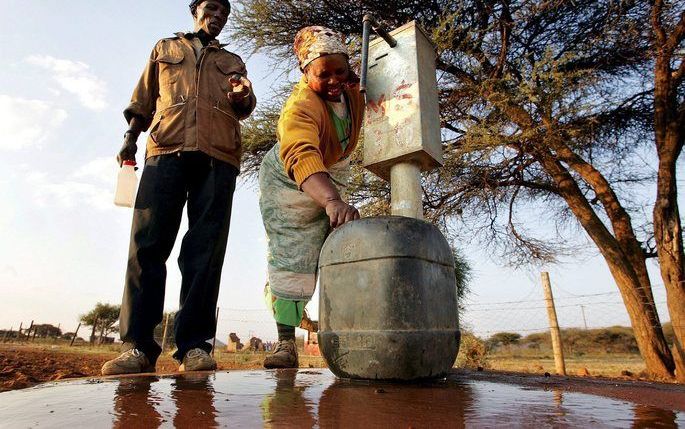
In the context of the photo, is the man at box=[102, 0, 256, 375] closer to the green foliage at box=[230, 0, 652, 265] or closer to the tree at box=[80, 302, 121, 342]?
the green foliage at box=[230, 0, 652, 265]

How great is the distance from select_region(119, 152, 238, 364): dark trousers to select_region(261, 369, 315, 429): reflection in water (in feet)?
3.15

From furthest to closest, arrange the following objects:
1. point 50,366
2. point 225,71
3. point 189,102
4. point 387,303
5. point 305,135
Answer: point 50,366 → point 225,71 → point 189,102 → point 305,135 → point 387,303

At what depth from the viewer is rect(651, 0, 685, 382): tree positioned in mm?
5844

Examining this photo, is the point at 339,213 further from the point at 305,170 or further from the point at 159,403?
the point at 159,403

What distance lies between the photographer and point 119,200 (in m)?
2.45

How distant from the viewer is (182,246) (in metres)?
2.42

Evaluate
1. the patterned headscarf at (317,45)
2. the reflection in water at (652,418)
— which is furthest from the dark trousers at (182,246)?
the reflection in water at (652,418)

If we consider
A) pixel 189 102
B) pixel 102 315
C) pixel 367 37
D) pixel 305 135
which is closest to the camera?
pixel 305 135

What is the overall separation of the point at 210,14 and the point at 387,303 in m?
2.17

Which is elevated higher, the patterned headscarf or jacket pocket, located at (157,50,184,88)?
jacket pocket, located at (157,50,184,88)

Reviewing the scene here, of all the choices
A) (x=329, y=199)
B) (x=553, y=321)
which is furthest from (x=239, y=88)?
(x=553, y=321)

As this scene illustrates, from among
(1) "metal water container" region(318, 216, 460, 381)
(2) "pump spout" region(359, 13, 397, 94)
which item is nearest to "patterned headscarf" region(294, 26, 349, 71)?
(2) "pump spout" region(359, 13, 397, 94)

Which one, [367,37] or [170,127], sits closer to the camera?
[367,37]

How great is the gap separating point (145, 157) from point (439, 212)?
20.2 feet
